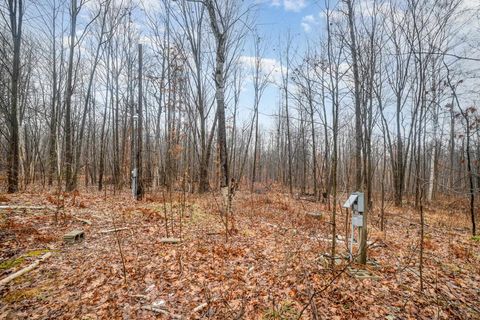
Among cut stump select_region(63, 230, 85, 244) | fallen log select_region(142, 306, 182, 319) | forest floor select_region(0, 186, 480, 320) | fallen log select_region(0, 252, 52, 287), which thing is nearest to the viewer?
fallen log select_region(142, 306, 182, 319)

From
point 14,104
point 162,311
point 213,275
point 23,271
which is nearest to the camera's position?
point 162,311

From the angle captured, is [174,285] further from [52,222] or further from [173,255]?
[52,222]

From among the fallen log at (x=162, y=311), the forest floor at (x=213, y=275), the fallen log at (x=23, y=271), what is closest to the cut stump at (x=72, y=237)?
the forest floor at (x=213, y=275)

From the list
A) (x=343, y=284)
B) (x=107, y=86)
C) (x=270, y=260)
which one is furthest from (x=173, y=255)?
(x=107, y=86)

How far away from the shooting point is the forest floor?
9.89 feet

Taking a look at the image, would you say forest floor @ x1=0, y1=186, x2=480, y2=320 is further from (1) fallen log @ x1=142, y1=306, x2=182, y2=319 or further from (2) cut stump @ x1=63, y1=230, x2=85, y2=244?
(2) cut stump @ x1=63, y1=230, x2=85, y2=244

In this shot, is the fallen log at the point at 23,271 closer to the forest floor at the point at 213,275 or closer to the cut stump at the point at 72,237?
the forest floor at the point at 213,275

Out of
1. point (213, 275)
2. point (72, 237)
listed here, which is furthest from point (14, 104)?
point (213, 275)

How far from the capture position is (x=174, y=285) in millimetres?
3506

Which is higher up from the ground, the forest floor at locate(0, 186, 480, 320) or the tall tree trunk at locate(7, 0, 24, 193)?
the tall tree trunk at locate(7, 0, 24, 193)

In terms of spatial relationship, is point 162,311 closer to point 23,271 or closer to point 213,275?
point 213,275

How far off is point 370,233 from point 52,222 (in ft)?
27.6

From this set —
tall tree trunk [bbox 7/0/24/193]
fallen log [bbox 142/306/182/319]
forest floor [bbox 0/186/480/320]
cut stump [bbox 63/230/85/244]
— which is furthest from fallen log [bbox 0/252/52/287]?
tall tree trunk [bbox 7/0/24/193]

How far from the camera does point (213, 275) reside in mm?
3846
